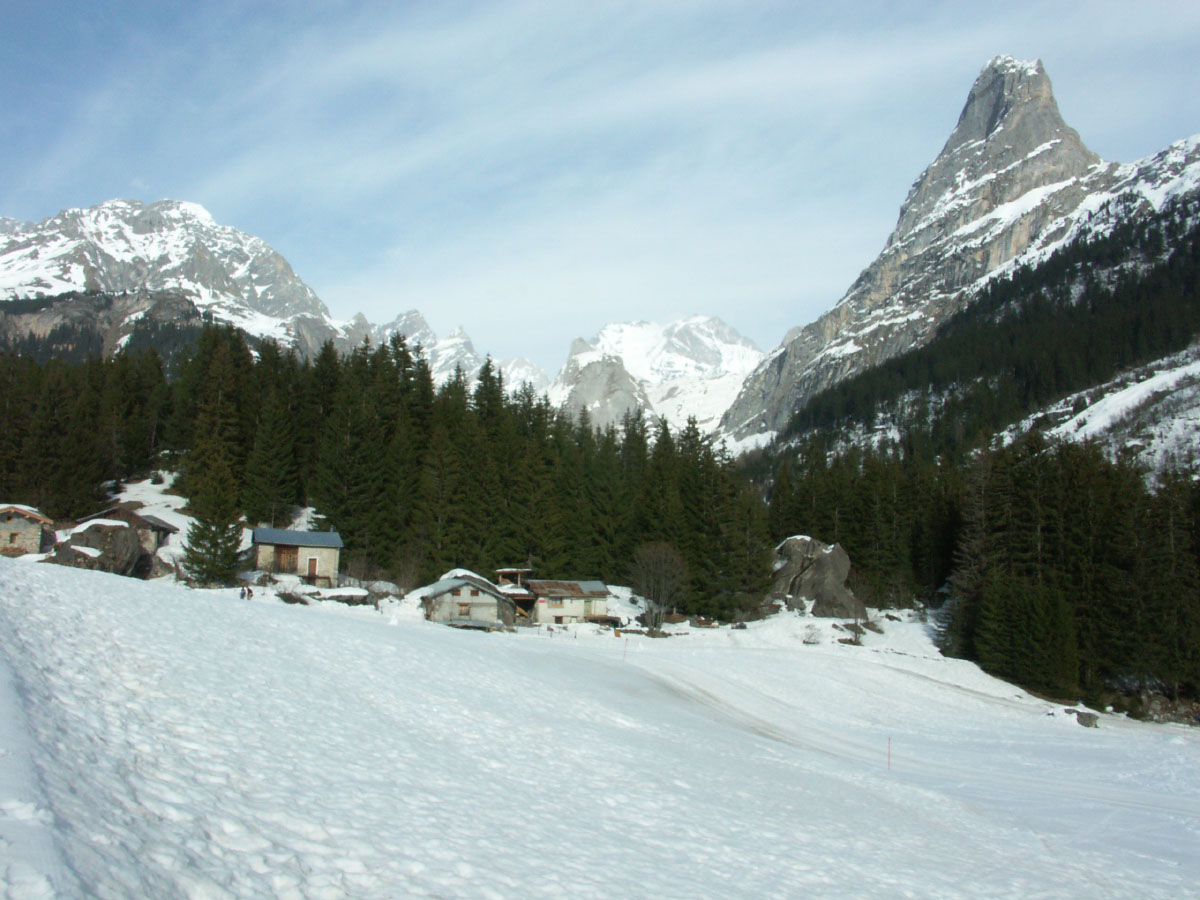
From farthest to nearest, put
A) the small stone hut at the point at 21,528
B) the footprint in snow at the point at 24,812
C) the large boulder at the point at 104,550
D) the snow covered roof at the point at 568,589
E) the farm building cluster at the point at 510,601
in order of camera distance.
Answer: the snow covered roof at the point at 568,589 < the farm building cluster at the point at 510,601 < the small stone hut at the point at 21,528 < the large boulder at the point at 104,550 < the footprint in snow at the point at 24,812

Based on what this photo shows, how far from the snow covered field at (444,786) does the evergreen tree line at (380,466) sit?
38.1 m

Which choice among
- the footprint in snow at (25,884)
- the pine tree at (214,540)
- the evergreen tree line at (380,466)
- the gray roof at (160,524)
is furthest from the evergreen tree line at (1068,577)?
the gray roof at (160,524)

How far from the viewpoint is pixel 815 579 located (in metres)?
72.1

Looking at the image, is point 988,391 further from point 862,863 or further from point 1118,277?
point 862,863

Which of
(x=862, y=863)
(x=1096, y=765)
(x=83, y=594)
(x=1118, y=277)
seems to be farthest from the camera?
(x=1118, y=277)

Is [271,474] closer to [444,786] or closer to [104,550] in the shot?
[104,550]

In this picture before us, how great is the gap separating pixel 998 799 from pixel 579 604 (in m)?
42.7

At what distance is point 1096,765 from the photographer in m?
30.3

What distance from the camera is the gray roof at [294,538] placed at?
2221 inches

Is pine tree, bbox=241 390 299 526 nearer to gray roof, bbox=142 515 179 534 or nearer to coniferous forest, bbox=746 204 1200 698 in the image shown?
gray roof, bbox=142 515 179 534

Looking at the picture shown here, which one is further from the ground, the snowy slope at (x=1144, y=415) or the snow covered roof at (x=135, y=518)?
the snowy slope at (x=1144, y=415)

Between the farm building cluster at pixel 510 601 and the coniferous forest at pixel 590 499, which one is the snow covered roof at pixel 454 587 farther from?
the coniferous forest at pixel 590 499

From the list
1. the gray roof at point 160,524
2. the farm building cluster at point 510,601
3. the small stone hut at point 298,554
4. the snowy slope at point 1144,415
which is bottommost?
the farm building cluster at point 510,601

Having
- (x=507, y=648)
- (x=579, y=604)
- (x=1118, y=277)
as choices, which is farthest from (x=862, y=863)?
(x=1118, y=277)
